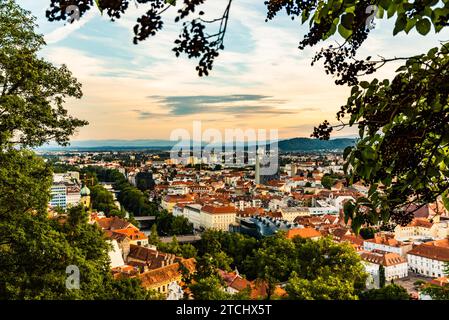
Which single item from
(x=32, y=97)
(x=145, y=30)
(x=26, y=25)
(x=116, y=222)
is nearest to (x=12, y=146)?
(x=32, y=97)

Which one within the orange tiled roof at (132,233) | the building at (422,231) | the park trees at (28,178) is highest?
the park trees at (28,178)

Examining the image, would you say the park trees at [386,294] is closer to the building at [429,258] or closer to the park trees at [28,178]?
the park trees at [28,178]

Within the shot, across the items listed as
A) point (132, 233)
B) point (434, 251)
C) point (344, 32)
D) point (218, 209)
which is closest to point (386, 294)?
point (344, 32)

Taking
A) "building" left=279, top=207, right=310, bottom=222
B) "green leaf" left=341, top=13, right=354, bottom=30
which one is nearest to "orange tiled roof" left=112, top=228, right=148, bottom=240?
"building" left=279, top=207, right=310, bottom=222

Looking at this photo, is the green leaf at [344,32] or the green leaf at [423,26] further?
the green leaf at [344,32]

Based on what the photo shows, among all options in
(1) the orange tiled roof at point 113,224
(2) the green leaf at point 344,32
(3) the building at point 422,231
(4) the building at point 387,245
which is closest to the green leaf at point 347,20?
(2) the green leaf at point 344,32

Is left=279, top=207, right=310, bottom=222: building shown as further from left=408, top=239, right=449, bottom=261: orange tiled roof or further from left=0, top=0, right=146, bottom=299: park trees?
left=0, top=0, right=146, bottom=299: park trees
